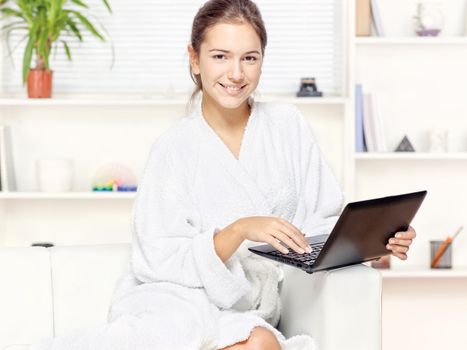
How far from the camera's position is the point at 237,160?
2.48 m

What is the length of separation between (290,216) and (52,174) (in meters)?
1.61

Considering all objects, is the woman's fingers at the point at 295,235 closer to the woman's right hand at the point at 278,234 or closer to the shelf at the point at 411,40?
the woman's right hand at the point at 278,234

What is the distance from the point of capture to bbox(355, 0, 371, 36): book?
3.78m

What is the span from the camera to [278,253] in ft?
7.02

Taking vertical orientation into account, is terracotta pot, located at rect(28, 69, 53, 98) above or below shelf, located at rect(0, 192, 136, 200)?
above

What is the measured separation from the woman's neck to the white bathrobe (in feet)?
0.07

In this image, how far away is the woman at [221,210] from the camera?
213cm

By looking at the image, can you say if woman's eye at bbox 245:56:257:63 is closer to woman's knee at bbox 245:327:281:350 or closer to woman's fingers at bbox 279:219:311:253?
woman's fingers at bbox 279:219:311:253

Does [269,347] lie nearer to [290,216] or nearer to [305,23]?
[290,216]

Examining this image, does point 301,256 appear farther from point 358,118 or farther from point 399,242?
point 358,118

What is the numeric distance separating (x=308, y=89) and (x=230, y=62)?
1.55 metres

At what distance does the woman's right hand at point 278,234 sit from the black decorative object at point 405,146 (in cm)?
186

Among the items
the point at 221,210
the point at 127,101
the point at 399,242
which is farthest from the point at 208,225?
the point at 127,101

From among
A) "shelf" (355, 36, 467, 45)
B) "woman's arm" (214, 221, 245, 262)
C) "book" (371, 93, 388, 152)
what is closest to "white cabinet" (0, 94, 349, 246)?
"book" (371, 93, 388, 152)
